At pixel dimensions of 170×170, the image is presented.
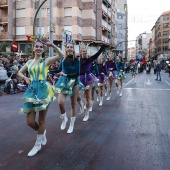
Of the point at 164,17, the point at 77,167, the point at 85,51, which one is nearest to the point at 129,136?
the point at 77,167

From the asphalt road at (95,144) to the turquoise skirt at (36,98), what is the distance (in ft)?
2.60

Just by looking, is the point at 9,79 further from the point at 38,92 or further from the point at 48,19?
the point at 48,19

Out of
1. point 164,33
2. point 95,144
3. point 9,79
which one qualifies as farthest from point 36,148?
point 164,33

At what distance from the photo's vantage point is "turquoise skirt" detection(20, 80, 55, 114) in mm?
4484

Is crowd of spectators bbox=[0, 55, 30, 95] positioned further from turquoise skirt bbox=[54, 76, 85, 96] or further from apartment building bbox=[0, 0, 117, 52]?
apartment building bbox=[0, 0, 117, 52]

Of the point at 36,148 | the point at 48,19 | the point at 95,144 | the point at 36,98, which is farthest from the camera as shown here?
the point at 48,19

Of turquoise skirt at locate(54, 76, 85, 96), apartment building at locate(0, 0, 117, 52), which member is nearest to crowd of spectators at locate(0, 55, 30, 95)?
turquoise skirt at locate(54, 76, 85, 96)

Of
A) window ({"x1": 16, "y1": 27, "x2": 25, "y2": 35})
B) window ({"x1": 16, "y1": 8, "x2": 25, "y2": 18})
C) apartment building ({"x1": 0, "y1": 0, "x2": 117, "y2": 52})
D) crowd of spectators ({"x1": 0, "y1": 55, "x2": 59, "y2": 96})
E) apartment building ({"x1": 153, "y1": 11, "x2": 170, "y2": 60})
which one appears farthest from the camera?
apartment building ({"x1": 153, "y1": 11, "x2": 170, "y2": 60})

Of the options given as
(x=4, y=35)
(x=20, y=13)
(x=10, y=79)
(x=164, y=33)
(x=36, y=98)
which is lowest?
(x=36, y=98)

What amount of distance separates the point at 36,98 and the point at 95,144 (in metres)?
1.51

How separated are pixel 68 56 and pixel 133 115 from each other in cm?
325

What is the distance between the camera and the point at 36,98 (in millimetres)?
4512

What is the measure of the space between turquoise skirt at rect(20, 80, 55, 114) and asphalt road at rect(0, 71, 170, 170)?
2.60 feet

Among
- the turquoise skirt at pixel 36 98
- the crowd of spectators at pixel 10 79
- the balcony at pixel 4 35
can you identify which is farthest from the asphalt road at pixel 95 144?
the balcony at pixel 4 35
